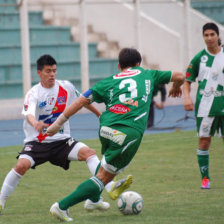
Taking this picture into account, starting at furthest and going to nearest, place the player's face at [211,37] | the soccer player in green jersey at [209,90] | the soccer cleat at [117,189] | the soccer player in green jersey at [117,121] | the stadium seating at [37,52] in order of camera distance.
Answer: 1. the stadium seating at [37,52]
2. the soccer player in green jersey at [209,90]
3. the player's face at [211,37]
4. the soccer cleat at [117,189]
5. the soccer player in green jersey at [117,121]

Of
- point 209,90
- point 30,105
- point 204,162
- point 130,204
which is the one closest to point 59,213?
point 130,204

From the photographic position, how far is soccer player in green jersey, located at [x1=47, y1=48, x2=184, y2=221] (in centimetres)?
586

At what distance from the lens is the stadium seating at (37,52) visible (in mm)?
20505

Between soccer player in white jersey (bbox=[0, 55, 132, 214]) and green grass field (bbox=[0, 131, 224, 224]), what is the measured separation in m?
0.46

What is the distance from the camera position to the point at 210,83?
7.88 m

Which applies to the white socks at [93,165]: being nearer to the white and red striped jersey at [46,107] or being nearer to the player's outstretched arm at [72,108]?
the white and red striped jersey at [46,107]

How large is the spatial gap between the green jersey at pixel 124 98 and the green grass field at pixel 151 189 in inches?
37.3

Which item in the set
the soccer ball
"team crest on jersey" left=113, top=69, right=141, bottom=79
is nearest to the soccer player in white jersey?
the soccer ball

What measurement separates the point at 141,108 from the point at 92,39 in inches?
701

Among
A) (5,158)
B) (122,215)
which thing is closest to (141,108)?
(122,215)

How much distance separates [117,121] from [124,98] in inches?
8.7

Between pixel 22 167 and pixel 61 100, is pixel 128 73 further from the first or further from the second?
pixel 22 167

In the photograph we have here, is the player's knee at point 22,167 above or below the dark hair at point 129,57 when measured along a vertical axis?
below

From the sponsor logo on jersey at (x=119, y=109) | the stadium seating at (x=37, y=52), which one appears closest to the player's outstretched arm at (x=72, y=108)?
the sponsor logo on jersey at (x=119, y=109)
